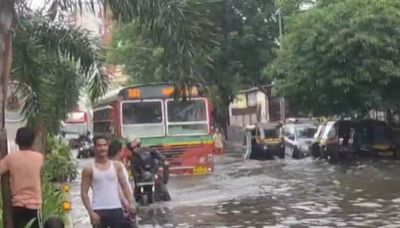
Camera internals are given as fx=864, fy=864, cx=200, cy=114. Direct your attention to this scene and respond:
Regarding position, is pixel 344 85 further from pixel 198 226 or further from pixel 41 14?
pixel 41 14

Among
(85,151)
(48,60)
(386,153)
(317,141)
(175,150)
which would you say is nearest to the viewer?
(48,60)

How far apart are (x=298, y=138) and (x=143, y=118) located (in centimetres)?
1797

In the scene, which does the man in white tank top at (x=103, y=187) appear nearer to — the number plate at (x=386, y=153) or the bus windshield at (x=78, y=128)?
the number plate at (x=386, y=153)

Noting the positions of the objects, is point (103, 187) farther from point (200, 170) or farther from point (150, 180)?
point (200, 170)

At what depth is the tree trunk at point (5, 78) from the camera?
7617mm

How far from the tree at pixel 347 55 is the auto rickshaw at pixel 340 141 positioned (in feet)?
2.11

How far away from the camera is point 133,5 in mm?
9648

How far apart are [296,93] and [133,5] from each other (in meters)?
25.7

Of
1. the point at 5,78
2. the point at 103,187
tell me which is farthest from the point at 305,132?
the point at 5,78

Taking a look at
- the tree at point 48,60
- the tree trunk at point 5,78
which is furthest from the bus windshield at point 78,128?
the tree trunk at point 5,78

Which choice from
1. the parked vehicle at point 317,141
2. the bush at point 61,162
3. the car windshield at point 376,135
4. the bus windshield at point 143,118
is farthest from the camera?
the parked vehicle at point 317,141

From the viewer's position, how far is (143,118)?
2419 cm

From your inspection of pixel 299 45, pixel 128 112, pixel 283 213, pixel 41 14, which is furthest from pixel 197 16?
pixel 299 45

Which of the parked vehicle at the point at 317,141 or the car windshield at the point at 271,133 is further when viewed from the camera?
the car windshield at the point at 271,133
